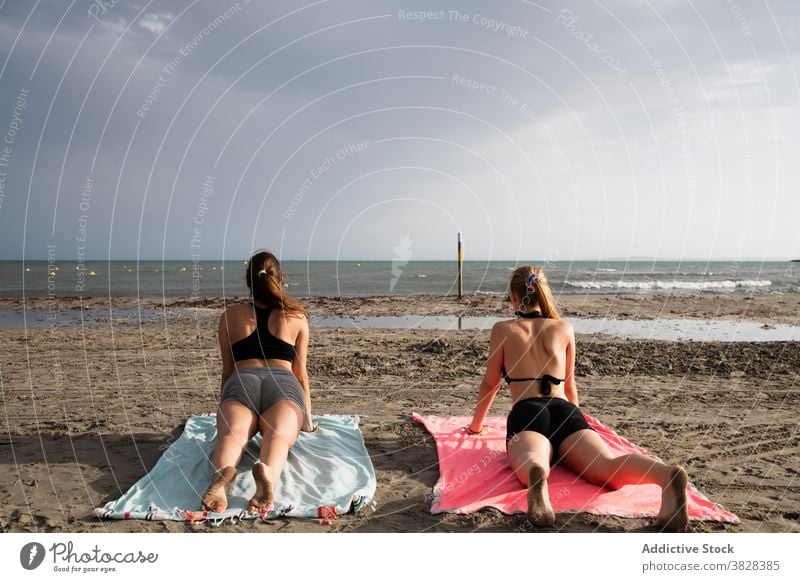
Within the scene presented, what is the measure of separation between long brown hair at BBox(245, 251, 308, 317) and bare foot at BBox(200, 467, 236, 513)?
4.87 feet

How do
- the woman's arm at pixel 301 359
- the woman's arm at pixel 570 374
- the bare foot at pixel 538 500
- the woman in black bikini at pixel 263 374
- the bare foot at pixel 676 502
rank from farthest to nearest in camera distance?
1. the woman's arm at pixel 301 359
2. the woman's arm at pixel 570 374
3. the woman in black bikini at pixel 263 374
4. the bare foot at pixel 538 500
5. the bare foot at pixel 676 502

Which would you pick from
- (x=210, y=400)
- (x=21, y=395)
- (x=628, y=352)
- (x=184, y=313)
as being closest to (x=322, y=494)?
(x=210, y=400)

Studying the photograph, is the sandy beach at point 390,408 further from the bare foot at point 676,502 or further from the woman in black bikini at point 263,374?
the woman in black bikini at point 263,374

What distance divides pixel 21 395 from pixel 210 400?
2.43m

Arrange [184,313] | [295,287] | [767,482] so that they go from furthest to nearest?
[295,287] → [184,313] → [767,482]

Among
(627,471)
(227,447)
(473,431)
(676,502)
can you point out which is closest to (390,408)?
(473,431)

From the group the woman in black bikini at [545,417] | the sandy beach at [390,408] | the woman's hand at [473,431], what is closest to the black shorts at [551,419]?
the woman in black bikini at [545,417]

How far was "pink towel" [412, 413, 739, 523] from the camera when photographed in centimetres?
368

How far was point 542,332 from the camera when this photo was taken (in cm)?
441

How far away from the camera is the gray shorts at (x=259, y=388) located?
14.2ft

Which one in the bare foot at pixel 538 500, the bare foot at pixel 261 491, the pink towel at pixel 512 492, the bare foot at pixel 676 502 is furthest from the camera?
the pink towel at pixel 512 492

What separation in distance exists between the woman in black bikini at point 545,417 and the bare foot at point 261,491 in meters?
1.74

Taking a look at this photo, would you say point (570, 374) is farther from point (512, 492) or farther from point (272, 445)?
point (272, 445)
